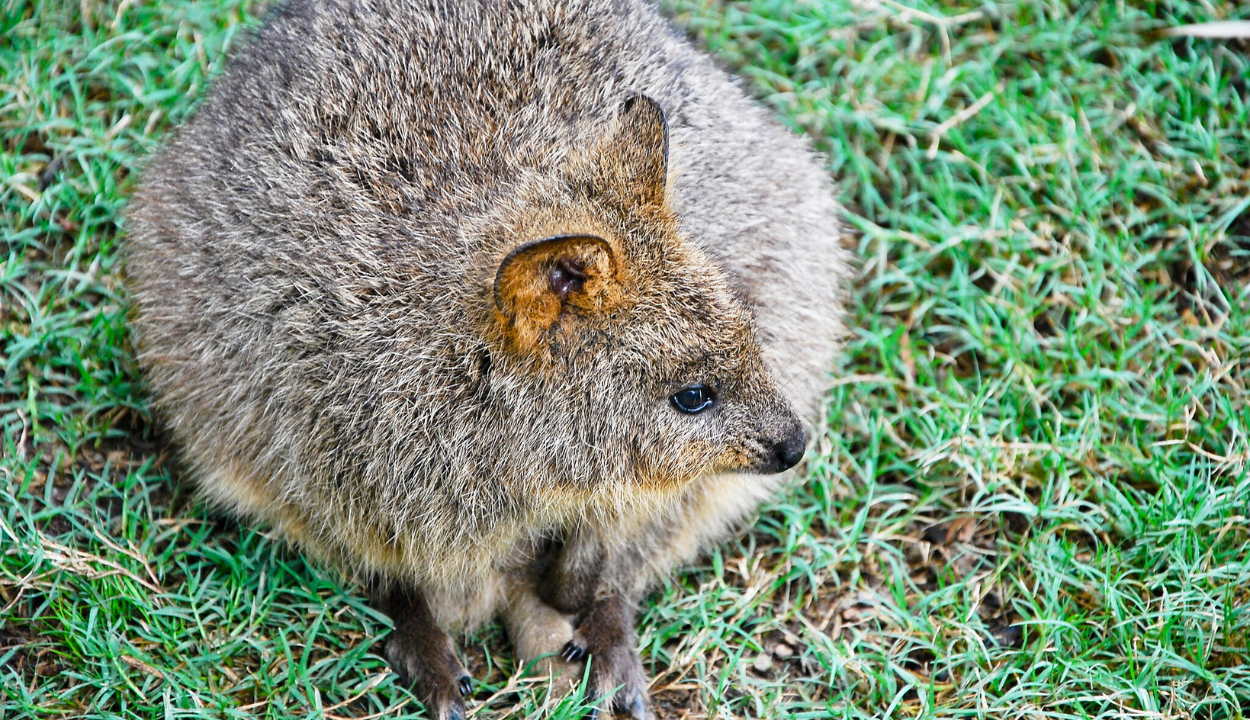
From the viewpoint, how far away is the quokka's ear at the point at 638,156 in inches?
142

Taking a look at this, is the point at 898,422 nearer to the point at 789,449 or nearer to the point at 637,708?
the point at 789,449

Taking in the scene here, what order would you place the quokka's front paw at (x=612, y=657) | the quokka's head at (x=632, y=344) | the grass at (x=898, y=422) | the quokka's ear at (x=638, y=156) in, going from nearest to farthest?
the quokka's head at (x=632, y=344)
the quokka's ear at (x=638, y=156)
the grass at (x=898, y=422)
the quokka's front paw at (x=612, y=657)

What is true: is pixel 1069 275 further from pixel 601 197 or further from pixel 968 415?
pixel 601 197

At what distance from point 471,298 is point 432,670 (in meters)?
1.39

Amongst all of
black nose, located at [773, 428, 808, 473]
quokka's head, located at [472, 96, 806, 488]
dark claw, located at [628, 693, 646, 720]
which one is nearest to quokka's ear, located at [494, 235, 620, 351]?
quokka's head, located at [472, 96, 806, 488]

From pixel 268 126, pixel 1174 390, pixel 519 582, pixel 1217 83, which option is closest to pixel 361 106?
pixel 268 126

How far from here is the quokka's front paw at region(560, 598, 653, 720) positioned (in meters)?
4.12

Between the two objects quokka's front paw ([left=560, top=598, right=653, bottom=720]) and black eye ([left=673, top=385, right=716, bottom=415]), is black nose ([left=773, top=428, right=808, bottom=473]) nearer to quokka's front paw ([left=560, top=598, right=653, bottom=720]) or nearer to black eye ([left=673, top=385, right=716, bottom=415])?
black eye ([left=673, top=385, right=716, bottom=415])

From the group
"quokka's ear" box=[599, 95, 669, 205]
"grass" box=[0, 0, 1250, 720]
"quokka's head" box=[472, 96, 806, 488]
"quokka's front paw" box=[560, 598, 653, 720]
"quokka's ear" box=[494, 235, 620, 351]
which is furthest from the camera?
"quokka's front paw" box=[560, 598, 653, 720]

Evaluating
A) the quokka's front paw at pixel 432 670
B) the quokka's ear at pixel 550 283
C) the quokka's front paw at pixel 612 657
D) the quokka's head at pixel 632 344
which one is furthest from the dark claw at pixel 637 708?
the quokka's ear at pixel 550 283

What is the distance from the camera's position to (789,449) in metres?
3.69

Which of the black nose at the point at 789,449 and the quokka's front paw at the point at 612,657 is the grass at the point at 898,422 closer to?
the quokka's front paw at the point at 612,657

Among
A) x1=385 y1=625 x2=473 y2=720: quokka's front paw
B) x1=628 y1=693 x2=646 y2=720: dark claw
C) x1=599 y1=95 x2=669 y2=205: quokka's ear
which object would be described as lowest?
x1=628 y1=693 x2=646 y2=720: dark claw

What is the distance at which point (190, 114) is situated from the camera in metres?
4.61
